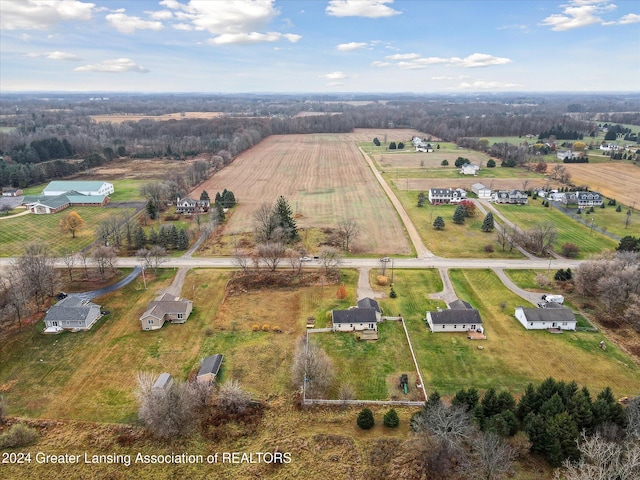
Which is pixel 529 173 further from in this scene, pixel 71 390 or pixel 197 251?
pixel 71 390

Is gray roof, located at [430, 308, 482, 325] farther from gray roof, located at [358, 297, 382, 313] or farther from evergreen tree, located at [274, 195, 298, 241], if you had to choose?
evergreen tree, located at [274, 195, 298, 241]

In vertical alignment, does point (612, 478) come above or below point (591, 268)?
below

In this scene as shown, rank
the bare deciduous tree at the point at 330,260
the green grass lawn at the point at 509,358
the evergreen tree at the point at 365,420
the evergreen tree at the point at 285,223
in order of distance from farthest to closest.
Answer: the evergreen tree at the point at 285,223
the bare deciduous tree at the point at 330,260
the green grass lawn at the point at 509,358
the evergreen tree at the point at 365,420

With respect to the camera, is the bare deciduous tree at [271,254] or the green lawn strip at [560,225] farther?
the green lawn strip at [560,225]

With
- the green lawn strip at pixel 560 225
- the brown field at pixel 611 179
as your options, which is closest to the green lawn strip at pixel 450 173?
the brown field at pixel 611 179

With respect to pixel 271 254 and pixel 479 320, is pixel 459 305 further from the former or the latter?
pixel 271 254

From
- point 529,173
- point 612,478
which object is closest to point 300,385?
point 612,478

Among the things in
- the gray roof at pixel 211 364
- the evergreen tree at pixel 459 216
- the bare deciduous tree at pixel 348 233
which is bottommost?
the gray roof at pixel 211 364

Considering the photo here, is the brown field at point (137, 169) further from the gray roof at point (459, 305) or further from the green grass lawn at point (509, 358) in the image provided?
the green grass lawn at point (509, 358)
